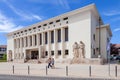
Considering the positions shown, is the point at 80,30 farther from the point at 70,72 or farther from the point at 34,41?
the point at 70,72

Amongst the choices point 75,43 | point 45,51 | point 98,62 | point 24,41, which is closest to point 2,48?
point 24,41

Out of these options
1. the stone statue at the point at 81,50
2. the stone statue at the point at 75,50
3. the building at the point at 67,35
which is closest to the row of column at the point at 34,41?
the building at the point at 67,35

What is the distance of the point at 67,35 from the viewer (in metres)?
45.6

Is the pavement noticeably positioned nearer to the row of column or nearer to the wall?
the wall

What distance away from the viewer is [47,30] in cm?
5078

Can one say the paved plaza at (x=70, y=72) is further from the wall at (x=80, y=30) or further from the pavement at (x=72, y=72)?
the wall at (x=80, y=30)

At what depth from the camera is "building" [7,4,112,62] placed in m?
40.0

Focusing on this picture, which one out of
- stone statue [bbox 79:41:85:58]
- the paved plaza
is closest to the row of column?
stone statue [bbox 79:41:85:58]

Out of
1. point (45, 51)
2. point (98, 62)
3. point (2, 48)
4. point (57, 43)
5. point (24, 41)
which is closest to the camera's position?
point (98, 62)

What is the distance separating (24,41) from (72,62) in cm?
2724

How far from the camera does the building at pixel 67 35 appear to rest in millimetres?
40031

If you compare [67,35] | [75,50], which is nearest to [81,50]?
[75,50]

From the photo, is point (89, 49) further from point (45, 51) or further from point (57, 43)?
point (45, 51)

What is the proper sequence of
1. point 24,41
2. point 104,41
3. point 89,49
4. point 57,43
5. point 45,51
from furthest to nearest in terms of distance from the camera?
point 24,41 < point 45,51 < point 57,43 < point 104,41 < point 89,49
